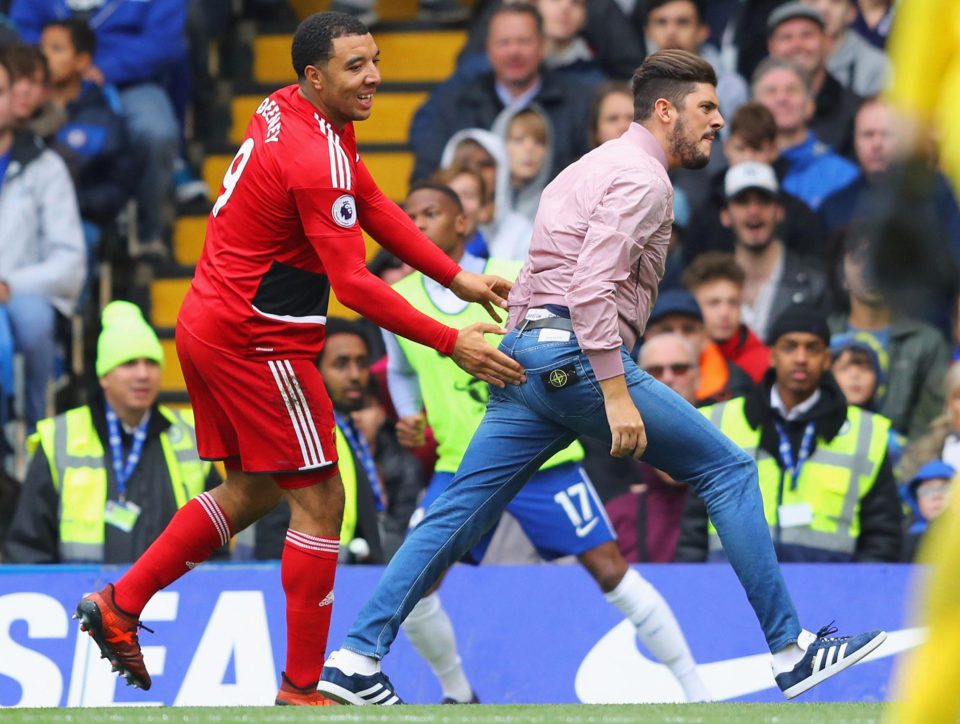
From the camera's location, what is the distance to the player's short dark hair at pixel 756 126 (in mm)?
10477

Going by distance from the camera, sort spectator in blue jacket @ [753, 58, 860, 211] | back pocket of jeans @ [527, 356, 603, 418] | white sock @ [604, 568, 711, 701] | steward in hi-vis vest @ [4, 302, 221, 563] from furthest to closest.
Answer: spectator in blue jacket @ [753, 58, 860, 211], steward in hi-vis vest @ [4, 302, 221, 563], white sock @ [604, 568, 711, 701], back pocket of jeans @ [527, 356, 603, 418]

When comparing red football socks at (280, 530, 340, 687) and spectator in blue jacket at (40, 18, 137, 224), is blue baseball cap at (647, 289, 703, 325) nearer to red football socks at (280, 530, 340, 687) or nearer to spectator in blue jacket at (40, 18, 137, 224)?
red football socks at (280, 530, 340, 687)

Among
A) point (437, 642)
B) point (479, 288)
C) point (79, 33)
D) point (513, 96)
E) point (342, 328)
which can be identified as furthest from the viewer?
point (79, 33)

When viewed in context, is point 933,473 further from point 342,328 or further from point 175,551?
point 175,551

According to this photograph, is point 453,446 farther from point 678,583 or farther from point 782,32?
point 782,32

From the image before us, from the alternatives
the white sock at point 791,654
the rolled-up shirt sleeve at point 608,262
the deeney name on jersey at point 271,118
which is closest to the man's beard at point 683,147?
the rolled-up shirt sleeve at point 608,262

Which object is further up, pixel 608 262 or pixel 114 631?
pixel 608 262

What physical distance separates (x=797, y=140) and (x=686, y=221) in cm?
91

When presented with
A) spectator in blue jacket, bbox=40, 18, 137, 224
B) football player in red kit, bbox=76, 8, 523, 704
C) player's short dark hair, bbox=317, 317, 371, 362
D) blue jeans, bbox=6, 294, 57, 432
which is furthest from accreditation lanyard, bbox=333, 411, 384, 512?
spectator in blue jacket, bbox=40, 18, 137, 224

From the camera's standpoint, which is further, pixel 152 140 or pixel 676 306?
pixel 152 140

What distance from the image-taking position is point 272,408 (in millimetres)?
6250

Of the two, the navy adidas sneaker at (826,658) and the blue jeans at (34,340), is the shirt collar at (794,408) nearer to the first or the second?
the navy adidas sneaker at (826,658)

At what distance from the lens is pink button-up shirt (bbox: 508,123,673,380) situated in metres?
5.88

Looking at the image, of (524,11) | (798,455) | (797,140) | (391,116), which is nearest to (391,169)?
(391,116)
